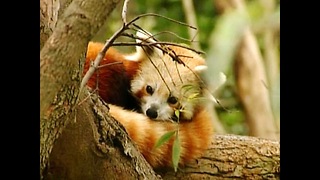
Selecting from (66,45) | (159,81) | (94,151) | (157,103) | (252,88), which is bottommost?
(94,151)

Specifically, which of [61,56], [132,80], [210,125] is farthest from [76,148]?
[132,80]

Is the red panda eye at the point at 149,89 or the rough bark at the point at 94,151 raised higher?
the red panda eye at the point at 149,89

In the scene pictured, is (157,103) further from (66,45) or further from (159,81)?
(66,45)

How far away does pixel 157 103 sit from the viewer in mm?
3029

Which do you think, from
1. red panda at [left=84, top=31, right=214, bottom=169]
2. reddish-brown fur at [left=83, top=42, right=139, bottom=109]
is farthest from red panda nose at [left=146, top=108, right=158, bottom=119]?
reddish-brown fur at [left=83, top=42, right=139, bottom=109]

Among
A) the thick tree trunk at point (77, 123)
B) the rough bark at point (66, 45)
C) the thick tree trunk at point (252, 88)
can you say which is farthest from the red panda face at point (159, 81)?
the thick tree trunk at point (252, 88)

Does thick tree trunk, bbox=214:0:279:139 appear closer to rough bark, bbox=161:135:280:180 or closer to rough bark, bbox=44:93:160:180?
rough bark, bbox=161:135:280:180

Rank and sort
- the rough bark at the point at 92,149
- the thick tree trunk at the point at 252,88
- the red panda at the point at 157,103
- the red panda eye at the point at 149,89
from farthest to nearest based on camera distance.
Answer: the thick tree trunk at the point at 252,88
the red panda eye at the point at 149,89
the red panda at the point at 157,103
the rough bark at the point at 92,149

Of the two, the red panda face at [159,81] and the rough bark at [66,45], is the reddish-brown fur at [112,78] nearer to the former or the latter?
the red panda face at [159,81]

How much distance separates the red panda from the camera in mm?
2311

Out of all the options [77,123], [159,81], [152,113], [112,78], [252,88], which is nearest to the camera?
[77,123]

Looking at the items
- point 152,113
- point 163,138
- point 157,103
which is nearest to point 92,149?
point 163,138

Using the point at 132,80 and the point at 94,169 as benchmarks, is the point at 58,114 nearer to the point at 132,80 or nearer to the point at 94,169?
the point at 94,169

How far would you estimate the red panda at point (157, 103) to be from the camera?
2311 millimetres
